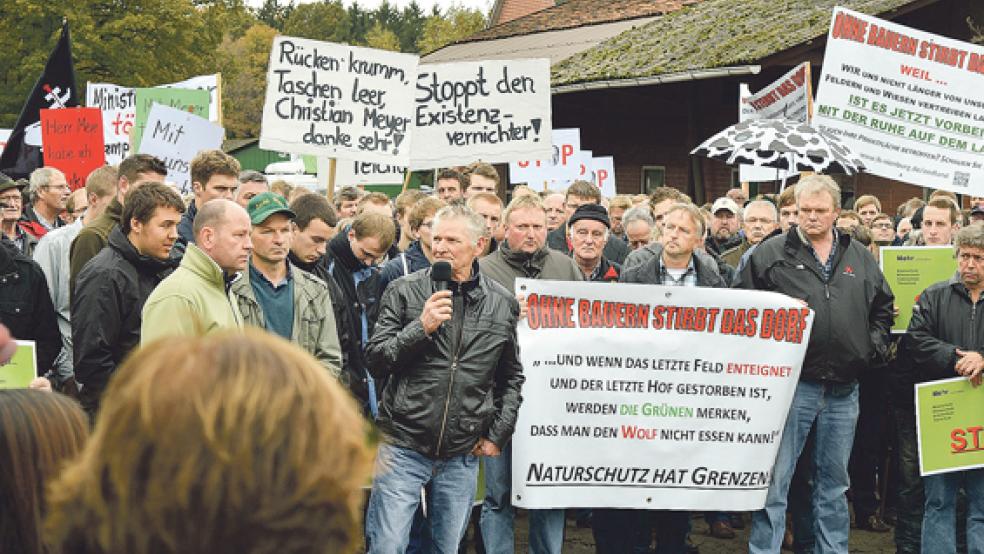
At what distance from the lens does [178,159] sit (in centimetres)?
1250

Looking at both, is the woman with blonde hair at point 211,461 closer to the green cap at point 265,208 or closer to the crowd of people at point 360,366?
the crowd of people at point 360,366

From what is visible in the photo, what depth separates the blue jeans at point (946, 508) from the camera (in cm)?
714

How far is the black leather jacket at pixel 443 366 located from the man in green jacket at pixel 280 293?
0.25 meters

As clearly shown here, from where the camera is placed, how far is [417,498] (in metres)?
5.96

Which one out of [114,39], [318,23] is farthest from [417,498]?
[318,23]

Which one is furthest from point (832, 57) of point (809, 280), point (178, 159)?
point (178, 159)

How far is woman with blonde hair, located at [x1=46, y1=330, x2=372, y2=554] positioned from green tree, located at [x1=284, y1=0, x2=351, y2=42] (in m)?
123

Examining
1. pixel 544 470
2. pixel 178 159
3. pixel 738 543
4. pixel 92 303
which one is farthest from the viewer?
pixel 178 159

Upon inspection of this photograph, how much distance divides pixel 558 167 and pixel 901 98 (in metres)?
6.10

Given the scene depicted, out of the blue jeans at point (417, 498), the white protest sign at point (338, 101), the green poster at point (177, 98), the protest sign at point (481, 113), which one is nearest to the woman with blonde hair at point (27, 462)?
the blue jeans at point (417, 498)

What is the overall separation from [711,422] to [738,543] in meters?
1.69

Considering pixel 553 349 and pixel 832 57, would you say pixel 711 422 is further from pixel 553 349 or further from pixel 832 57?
pixel 832 57

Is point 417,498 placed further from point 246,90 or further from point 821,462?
point 246,90

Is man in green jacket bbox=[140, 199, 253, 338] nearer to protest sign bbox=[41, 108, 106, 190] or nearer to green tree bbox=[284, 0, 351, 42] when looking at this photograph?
protest sign bbox=[41, 108, 106, 190]
